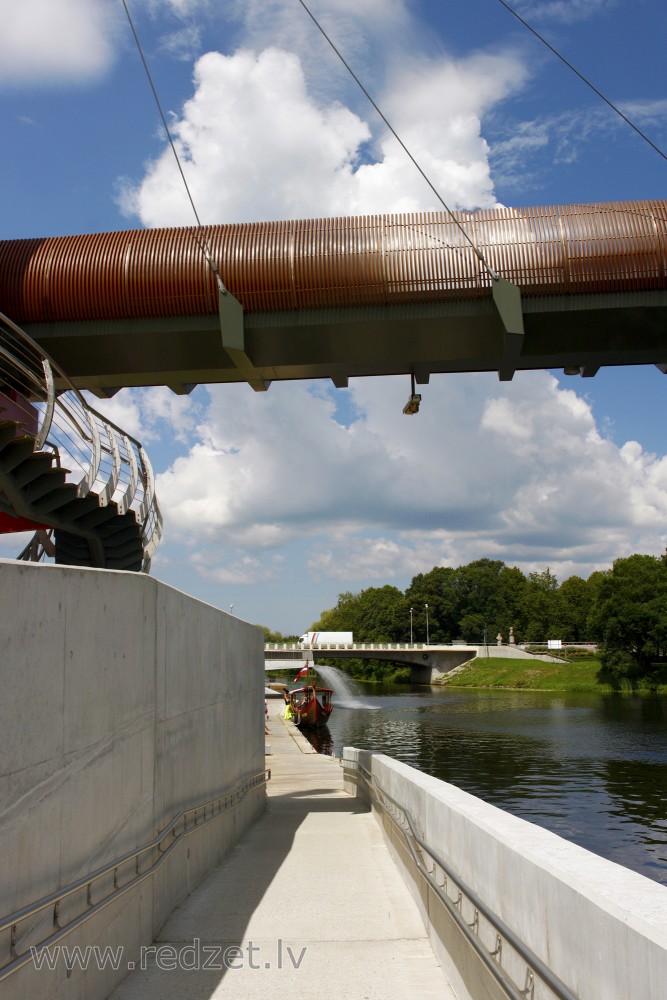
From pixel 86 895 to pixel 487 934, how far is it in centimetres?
224

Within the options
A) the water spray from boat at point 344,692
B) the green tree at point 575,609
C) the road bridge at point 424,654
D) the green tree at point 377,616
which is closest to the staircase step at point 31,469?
the water spray from boat at point 344,692

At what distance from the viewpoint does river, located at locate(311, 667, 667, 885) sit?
843 inches

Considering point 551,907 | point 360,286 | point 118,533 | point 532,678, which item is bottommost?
point 532,678

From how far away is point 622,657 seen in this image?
256ft

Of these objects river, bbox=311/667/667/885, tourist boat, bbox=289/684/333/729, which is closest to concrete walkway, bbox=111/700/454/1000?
river, bbox=311/667/667/885

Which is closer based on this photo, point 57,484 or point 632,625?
point 57,484

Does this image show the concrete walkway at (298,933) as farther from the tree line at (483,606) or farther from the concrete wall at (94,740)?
the tree line at (483,606)

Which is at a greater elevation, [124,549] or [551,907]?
[124,549]

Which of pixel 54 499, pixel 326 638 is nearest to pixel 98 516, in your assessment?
pixel 54 499

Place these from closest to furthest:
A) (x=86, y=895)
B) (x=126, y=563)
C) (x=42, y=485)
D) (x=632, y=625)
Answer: (x=86, y=895)
(x=42, y=485)
(x=126, y=563)
(x=632, y=625)

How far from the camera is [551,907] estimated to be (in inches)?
143

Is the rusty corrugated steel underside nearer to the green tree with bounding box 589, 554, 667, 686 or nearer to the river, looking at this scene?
the river

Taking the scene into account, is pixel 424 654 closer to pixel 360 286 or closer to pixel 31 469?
pixel 360 286

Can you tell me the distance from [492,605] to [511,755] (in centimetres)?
11833
